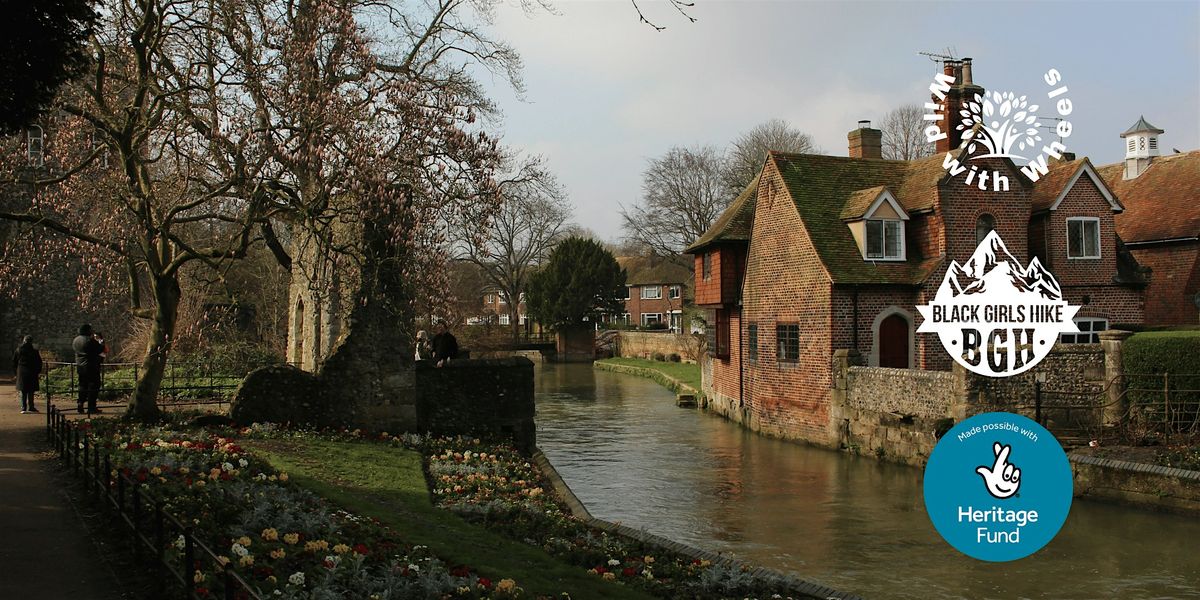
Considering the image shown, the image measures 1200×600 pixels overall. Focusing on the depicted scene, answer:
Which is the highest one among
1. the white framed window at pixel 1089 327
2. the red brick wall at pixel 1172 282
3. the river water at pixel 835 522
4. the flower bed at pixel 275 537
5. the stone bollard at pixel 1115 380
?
the red brick wall at pixel 1172 282

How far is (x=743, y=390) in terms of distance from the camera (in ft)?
101

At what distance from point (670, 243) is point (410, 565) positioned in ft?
186

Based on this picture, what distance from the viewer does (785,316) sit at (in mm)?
28000

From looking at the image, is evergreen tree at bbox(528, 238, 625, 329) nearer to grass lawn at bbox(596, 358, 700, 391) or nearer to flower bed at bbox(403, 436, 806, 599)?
grass lawn at bbox(596, 358, 700, 391)

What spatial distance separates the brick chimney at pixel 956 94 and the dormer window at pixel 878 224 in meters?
3.69

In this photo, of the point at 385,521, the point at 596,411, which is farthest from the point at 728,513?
the point at 596,411

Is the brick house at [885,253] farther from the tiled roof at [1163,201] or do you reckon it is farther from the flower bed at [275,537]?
the flower bed at [275,537]

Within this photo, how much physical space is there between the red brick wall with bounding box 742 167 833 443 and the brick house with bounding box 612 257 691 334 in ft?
177

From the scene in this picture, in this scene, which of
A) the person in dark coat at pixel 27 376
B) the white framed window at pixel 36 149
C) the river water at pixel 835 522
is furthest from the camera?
the person in dark coat at pixel 27 376

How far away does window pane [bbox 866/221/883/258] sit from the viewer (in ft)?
87.8

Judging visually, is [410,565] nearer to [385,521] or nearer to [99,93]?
[385,521]

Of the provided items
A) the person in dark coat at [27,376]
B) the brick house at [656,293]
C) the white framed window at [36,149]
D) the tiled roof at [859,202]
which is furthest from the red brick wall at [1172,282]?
the brick house at [656,293]

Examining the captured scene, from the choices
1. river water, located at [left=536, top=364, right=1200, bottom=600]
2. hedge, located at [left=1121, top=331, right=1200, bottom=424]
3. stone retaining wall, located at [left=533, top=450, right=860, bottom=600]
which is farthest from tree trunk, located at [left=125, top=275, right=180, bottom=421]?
hedge, located at [left=1121, top=331, right=1200, bottom=424]

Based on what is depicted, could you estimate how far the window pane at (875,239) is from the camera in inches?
1053
